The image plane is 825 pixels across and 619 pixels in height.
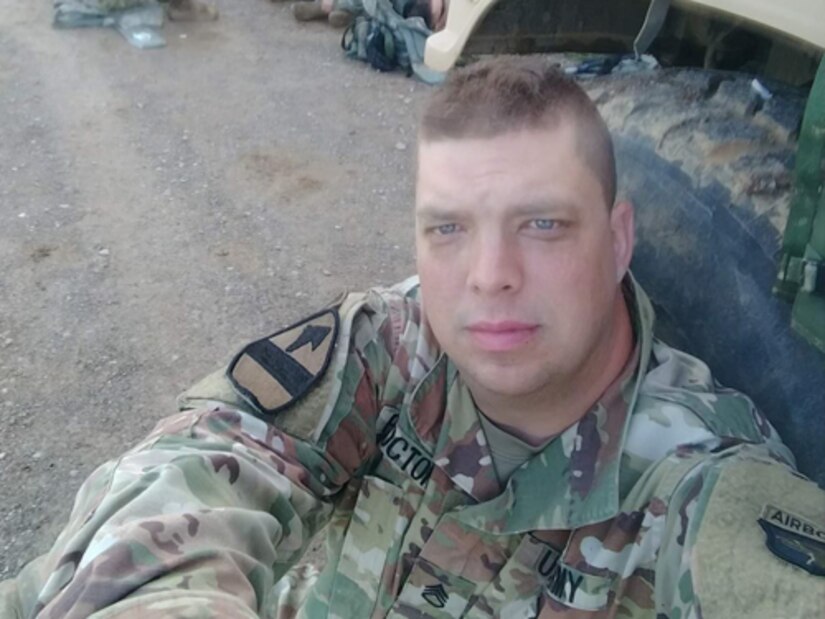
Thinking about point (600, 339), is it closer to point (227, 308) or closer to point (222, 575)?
point (222, 575)

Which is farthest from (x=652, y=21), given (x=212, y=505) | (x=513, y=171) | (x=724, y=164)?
(x=212, y=505)

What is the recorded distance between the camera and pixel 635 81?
6.36 ft

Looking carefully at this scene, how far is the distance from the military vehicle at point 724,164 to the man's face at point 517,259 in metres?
0.18

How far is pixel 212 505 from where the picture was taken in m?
1.43

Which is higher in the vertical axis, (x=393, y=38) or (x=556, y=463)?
(x=556, y=463)

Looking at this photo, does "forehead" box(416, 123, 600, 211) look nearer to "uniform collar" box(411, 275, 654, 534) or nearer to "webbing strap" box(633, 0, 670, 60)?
"uniform collar" box(411, 275, 654, 534)

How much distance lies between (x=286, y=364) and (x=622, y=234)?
21.6 inches

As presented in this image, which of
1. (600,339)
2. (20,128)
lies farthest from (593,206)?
(20,128)

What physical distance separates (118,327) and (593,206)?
7.90 ft

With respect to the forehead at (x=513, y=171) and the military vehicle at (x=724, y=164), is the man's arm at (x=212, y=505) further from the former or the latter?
the military vehicle at (x=724, y=164)

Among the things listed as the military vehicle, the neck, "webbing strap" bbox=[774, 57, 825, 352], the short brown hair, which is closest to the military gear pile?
the military vehicle

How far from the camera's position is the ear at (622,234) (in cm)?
162

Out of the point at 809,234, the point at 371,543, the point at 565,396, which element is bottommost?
the point at 371,543

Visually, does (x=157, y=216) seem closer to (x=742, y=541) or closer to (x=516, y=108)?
(x=516, y=108)
